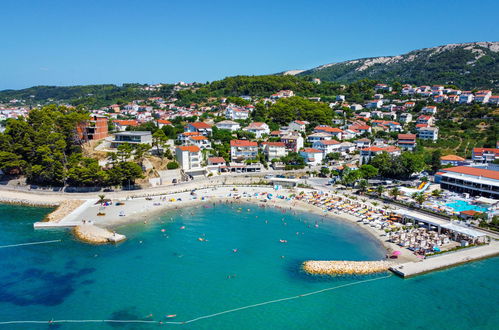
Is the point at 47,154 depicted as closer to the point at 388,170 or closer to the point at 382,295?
the point at 382,295

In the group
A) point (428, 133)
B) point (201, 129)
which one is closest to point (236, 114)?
point (201, 129)

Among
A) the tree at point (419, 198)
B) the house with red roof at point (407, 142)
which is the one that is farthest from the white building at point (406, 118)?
the tree at point (419, 198)

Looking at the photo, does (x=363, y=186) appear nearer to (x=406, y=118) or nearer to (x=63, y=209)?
(x=63, y=209)

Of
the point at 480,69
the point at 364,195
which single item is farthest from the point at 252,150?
the point at 480,69

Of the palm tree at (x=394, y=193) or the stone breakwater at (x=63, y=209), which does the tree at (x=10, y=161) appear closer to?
the stone breakwater at (x=63, y=209)

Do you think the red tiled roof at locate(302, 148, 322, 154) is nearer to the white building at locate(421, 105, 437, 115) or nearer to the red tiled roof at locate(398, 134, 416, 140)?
the red tiled roof at locate(398, 134, 416, 140)

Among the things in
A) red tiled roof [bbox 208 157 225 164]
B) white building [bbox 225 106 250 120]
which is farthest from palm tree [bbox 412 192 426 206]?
white building [bbox 225 106 250 120]
